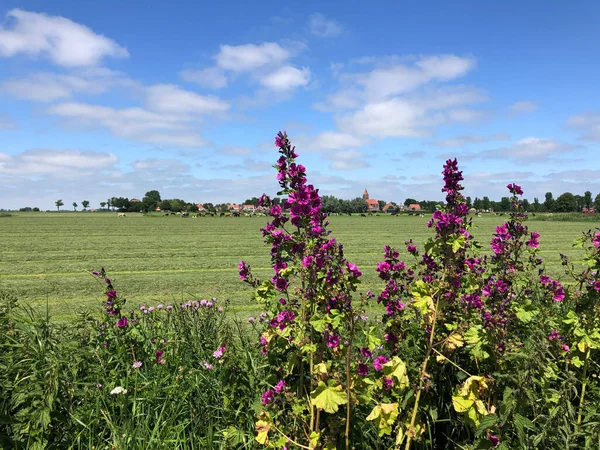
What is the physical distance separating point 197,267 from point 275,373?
11495 millimetres

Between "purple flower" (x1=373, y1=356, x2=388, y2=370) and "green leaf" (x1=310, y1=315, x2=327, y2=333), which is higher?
"green leaf" (x1=310, y1=315, x2=327, y2=333)

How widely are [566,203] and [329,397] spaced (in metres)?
138

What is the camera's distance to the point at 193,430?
2600 mm

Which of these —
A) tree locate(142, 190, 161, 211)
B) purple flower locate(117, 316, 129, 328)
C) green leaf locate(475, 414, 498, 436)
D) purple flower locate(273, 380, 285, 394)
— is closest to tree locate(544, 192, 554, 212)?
Result: tree locate(142, 190, 161, 211)

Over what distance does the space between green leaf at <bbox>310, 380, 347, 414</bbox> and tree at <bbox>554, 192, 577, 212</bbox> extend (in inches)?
5419

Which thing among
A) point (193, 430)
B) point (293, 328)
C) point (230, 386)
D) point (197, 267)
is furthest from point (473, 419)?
point (197, 267)

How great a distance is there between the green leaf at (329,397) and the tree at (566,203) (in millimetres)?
137639

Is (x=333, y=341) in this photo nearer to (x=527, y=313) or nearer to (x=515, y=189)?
(x=527, y=313)

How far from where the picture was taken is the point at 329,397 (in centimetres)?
178

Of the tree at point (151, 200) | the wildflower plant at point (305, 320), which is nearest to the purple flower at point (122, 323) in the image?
the wildflower plant at point (305, 320)

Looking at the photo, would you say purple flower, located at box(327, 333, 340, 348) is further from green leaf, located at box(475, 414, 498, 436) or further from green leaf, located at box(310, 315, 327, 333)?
green leaf, located at box(475, 414, 498, 436)

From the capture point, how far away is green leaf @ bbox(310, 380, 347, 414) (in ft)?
5.76

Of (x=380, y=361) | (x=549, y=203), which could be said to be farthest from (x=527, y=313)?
(x=549, y=203)

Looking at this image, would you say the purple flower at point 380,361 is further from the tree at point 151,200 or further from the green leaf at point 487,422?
A: the tree at point 151,200
